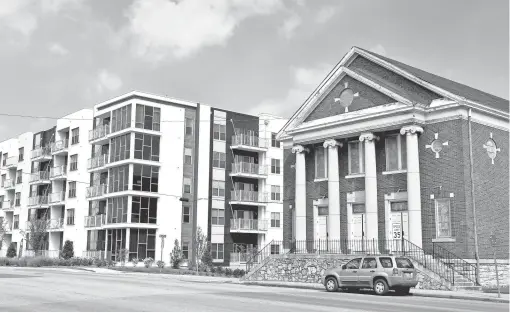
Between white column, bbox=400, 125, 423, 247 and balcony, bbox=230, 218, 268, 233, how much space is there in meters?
33.7

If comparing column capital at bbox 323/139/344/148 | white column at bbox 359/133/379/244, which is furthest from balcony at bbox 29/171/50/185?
white column at bbox 359/133/379/244

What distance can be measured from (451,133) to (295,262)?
10323mm

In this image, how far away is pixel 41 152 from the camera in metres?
71.3

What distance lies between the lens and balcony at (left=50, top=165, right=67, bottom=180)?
6631cm

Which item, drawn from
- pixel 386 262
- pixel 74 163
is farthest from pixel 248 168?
pixel 386 262

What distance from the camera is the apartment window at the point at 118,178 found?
55931 millimetres

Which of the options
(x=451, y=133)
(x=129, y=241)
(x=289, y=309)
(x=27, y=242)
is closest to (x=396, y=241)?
(x=451, y=133)

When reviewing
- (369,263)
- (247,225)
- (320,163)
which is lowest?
(369,263)

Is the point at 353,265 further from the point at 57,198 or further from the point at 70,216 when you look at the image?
the point at 57,198

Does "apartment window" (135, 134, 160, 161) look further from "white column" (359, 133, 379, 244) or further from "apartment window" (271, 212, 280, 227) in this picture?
"white column" (359, 133, 379, 244)

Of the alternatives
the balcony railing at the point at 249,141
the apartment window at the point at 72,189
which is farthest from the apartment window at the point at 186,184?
the apartment window at the point at 72,189

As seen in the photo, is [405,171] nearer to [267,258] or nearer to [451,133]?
[451,133]

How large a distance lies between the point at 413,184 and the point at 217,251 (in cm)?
A: 3398

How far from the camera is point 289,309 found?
1524 cm
